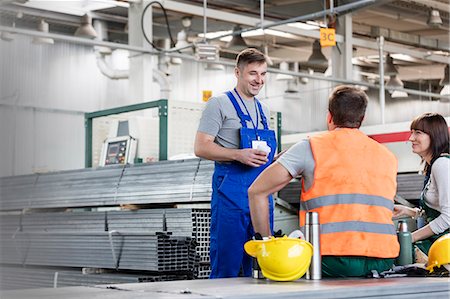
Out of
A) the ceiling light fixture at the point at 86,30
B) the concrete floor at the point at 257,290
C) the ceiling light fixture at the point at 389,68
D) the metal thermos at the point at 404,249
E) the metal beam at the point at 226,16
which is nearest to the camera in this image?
the concrete floor at the point at 257,290

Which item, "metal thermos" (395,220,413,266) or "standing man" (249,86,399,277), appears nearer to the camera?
"standing man" (249,86,399,277)

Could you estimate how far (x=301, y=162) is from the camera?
7.84 ft

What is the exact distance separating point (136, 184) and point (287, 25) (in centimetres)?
808

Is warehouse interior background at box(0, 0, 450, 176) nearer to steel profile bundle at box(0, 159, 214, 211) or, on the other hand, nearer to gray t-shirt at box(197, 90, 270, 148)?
steel profile bundle at box(0, 159, 214, 211)

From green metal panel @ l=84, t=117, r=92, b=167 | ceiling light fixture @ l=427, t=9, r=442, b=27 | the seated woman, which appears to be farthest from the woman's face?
ceiling light fixture @ l=427, t=9, r=442, b=27

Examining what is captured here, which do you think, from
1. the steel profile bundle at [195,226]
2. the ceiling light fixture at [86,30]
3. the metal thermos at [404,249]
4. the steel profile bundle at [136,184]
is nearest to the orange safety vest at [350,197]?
the metal thermos at [404,249]

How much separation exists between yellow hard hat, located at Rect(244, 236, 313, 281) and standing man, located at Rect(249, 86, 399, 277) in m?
0.22

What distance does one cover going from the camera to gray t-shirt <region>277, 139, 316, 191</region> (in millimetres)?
2385

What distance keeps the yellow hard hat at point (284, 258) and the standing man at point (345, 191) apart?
217 mm

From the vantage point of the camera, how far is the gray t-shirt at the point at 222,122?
3266mm

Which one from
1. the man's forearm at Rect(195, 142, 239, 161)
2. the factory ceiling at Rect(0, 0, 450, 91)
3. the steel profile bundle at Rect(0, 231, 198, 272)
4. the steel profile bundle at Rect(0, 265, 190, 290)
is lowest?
the steel profile bundle at Rect(0, 265, 190, 290)

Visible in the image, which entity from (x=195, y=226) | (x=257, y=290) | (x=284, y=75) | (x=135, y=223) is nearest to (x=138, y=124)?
(x=135, y=223)

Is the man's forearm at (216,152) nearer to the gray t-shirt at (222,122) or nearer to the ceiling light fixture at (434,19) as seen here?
the gray t-shirt at (222,122)

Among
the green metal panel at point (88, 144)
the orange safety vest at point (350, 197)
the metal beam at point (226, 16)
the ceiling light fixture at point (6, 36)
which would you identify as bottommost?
the orange safety vest at point (350, 197)
